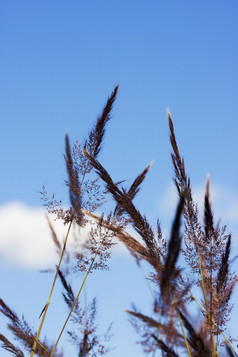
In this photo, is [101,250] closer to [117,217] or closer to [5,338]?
[117,217]

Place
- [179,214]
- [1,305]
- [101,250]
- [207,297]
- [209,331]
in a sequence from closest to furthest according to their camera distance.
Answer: [179,214] → [209,331] → [207,297] → [1,305] → [101,250]

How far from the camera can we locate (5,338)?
186cm

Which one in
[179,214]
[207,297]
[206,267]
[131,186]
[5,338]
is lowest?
[5,338]

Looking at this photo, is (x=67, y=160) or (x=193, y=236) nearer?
(x=193, y=236)

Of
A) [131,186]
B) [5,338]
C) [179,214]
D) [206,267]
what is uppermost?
[131,186]

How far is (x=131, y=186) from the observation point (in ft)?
6.44

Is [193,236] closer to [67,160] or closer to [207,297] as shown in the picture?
[207,297]

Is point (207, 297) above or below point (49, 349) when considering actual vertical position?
above

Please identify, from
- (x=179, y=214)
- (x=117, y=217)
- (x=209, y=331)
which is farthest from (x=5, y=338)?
(x=179, y=214)

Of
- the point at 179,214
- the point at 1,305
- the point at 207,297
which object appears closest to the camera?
the point at 179,214

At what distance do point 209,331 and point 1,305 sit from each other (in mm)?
821

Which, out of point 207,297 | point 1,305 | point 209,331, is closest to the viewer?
point 209,331

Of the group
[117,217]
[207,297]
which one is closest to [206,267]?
[207,297]

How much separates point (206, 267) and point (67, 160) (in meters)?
0.75
